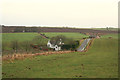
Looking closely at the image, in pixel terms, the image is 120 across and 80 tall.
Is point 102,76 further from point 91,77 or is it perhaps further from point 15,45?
point 15,45

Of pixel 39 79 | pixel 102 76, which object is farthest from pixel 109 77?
pixel 39 79

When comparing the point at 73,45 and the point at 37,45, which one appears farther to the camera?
the point at 37,45

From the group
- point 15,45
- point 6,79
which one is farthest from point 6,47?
point 6,79

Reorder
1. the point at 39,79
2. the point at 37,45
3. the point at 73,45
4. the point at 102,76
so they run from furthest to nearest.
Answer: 1. the point at 37,45
2. the point at 73,45
3. the point at 102,76
4. the point at 39,79

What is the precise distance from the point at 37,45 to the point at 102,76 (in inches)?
2525

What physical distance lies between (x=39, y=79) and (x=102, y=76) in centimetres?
543

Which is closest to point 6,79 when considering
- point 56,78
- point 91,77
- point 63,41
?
point 56,78

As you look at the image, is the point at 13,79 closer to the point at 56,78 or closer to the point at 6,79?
the point at 6,79

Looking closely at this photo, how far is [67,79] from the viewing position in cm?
1461

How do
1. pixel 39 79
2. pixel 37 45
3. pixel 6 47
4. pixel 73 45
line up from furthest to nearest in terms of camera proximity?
1. pixel 37 45
2. pixel 73 45
3. pixel 6 47
4. pixel 39 79

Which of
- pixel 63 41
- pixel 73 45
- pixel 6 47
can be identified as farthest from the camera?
pixel 63 41

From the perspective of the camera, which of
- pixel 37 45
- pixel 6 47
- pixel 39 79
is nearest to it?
pixel 39 79

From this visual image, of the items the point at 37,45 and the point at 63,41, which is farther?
the point at 63,41

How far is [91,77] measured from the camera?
1543cm
